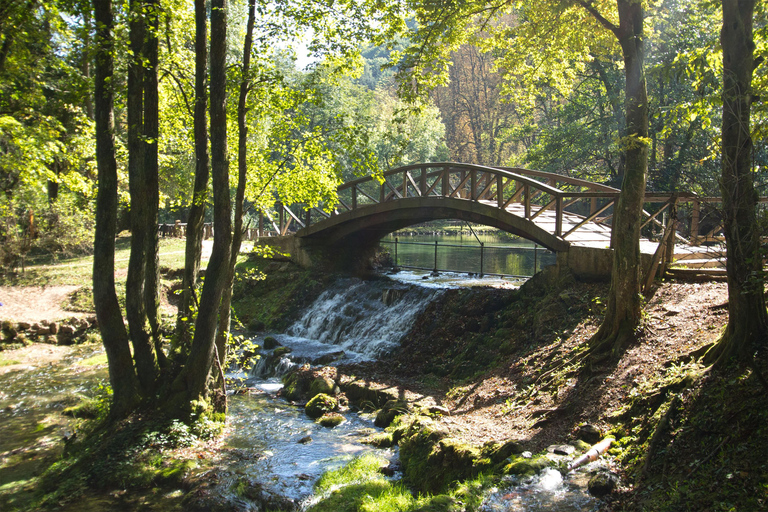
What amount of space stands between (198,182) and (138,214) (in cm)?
108

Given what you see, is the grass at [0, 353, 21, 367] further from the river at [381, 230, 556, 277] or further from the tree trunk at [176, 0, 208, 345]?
the river at [381, 230, 556, 277]

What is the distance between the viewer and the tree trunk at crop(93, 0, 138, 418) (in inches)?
321

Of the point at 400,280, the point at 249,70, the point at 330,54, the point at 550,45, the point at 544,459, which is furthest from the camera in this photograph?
the point at 400,280

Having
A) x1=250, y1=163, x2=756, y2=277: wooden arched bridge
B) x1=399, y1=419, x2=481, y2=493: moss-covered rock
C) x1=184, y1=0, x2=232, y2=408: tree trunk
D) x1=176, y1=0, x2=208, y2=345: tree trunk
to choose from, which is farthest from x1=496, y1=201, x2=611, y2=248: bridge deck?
x1=176, y1=0, x2=208, y2=345: tree trunk

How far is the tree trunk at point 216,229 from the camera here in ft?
28.1

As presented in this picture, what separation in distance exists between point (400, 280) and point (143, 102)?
11.0 m

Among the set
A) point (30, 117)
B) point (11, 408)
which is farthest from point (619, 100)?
point (11, 408)

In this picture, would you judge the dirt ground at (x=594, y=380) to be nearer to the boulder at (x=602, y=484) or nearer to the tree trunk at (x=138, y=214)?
the boulder at (x=602, y=484)

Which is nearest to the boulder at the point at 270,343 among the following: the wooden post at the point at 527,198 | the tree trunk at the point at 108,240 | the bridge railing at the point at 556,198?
the bridge railing at the point at 556,198

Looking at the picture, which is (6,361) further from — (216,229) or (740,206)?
(740,206)

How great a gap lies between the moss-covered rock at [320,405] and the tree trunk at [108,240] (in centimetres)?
312

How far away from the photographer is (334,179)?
11.8m

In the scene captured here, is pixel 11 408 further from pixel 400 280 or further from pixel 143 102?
pixel 400 280

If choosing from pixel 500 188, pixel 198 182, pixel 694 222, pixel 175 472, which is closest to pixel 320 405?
pixel 175 472
